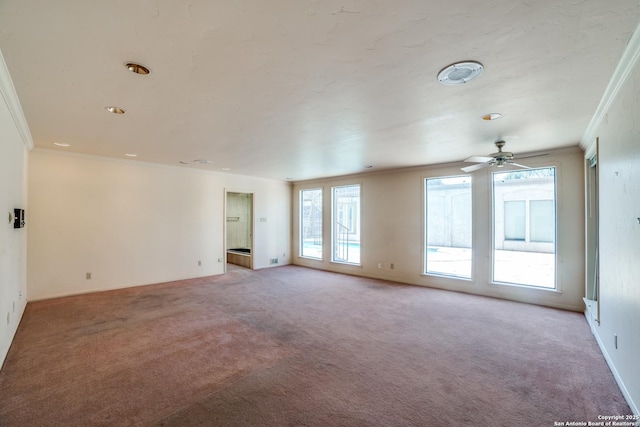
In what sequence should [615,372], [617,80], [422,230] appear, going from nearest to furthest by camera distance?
Answer: [617,80] < [615,372] < [422,230]

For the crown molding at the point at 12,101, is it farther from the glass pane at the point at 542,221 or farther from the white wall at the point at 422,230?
the glass pane at the point at 542,221

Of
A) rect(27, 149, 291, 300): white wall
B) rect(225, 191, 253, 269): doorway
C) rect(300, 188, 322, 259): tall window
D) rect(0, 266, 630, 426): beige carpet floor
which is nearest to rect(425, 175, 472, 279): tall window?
rect(0, 266, 630, 426): beige carpet floor

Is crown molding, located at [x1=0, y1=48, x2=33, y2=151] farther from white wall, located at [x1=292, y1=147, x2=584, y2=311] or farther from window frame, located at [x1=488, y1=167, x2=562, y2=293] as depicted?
window frame, located at [x1=488, y1=167, x2=562, y2=293]

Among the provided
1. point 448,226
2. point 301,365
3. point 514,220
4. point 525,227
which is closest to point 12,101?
point 301,365

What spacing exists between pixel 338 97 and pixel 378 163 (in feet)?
10.6

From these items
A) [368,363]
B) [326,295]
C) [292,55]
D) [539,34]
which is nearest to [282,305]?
[326,295]

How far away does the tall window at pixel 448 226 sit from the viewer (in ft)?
17.9

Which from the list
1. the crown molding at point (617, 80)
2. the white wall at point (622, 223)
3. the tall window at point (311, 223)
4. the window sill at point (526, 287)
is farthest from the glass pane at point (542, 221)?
the tall window at point (311, 223)

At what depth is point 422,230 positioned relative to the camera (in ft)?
19.2

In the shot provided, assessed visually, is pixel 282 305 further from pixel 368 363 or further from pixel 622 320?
pixel 622 320

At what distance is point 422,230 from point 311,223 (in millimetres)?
3297

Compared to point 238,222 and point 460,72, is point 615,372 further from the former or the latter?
point 238,222

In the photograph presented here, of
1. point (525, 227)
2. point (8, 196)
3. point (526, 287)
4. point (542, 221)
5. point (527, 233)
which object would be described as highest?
point (8, 196)

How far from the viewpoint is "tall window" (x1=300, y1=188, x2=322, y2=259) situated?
7863 millimetres
